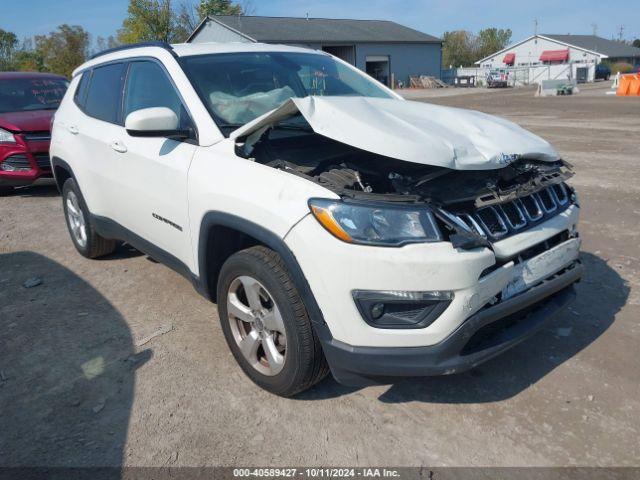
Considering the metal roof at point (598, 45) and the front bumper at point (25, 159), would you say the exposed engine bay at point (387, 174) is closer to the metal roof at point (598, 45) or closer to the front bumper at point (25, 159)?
the front bumper at point (25, 159)

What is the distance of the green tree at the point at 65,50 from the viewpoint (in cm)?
4291

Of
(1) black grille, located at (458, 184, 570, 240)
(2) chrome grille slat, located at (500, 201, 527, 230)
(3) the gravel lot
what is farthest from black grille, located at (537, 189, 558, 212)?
(3) the gravel lot

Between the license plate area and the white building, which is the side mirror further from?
the white building

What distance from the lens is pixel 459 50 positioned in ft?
304

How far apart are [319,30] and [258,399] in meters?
47.3

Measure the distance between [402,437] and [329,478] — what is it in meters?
0.44

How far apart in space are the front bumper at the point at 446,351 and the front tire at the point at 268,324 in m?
0.16

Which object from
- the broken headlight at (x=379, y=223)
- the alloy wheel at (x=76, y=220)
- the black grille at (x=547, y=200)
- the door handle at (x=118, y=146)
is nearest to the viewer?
the broken headlight at (x=379, y=223)

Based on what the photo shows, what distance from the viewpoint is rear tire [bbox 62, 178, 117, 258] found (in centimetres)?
487

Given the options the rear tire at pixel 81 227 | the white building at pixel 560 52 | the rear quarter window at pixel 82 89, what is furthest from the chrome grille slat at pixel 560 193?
the white building at pixel 560 52

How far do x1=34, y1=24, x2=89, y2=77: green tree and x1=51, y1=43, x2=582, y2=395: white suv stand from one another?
43.2 meters

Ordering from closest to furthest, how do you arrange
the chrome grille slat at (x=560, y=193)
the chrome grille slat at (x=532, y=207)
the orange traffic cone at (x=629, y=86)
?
the chrome grille slat at (x=532, y=207) < the chrome grille slat at (x=560, y=193) < the orange traffic cone at (x=629, y=86)

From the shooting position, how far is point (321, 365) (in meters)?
2.69

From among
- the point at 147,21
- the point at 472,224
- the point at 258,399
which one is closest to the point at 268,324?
the point at 258,399
